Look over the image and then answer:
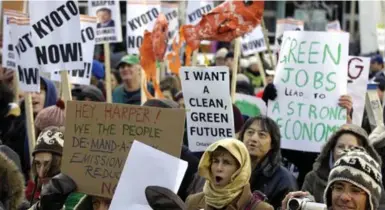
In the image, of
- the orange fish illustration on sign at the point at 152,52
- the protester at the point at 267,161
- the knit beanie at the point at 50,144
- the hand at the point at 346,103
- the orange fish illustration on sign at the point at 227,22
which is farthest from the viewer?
the orange fish illustration on sign at the point at 152,52

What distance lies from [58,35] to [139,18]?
4.53 metres

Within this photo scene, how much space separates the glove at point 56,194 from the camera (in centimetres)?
551

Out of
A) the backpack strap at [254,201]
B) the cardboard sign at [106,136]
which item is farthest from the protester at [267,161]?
the cardboard sign at [106,136]

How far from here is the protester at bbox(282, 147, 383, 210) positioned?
5.42 meters

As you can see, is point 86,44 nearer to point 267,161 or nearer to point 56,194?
point 267,161

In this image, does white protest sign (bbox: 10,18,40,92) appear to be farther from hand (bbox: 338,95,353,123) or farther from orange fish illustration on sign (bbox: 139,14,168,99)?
hand (bbox: 338,95,353,123)

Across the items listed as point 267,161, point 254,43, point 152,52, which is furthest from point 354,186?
point 254,43

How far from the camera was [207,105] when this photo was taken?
8.24 m

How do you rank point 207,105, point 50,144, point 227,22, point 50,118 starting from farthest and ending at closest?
point 227,22 < point 207,105 < point 50,118 < point 50,144

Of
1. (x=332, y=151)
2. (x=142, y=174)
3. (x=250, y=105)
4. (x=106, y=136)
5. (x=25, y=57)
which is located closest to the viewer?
(x=142, y=174)

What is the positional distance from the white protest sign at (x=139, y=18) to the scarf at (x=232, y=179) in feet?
24.1

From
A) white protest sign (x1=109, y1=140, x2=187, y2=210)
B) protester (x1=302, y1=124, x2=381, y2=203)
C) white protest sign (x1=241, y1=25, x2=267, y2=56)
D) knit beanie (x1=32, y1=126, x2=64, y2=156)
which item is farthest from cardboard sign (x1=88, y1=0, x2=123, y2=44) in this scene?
white protest sign (x1=109, y1=140, x2=187, y2=210)

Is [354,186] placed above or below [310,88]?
below

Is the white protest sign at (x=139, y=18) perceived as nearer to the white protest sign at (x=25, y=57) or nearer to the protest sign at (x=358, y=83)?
the white protest sign at (x=25, y=57)
